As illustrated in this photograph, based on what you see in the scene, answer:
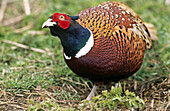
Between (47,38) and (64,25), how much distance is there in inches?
94.2

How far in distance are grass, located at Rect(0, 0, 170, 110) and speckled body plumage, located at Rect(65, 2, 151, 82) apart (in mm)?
529

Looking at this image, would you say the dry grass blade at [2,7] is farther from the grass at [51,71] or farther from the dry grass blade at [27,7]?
the dry grass blade at [27,7]

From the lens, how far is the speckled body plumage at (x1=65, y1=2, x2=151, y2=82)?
3.55 metres

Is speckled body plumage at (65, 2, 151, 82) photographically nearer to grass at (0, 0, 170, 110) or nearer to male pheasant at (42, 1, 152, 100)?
male pheasant at (42, 1, 152, 100)

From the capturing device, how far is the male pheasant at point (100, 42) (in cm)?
347

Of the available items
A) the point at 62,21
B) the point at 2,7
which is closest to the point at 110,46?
the point at 62,21

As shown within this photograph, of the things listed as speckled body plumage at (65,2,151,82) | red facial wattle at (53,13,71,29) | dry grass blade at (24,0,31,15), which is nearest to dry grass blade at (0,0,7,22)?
dry grass blade at (24,0,31,15)

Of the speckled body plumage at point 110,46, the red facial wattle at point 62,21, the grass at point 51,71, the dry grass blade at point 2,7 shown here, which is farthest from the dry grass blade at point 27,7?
the red facial wattle at point 62,21

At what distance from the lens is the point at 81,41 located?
3541mm

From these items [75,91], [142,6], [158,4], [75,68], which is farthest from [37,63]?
[158,4]

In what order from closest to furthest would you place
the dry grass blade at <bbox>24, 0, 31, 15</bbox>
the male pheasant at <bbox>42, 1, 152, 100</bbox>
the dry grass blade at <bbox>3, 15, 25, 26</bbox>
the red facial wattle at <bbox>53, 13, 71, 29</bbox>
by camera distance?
the red facial wattle at <bbox>53, 13, 71, 29</bbox>, the male pheasant at <bbox>42, 1, 152, 100</bbox>, the dry grass blade at <bbox>3, 15, 25, 26</bbox>, the dry grass blade at <bbox>24, 0, 31, 15</bbox>

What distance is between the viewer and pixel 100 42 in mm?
3586

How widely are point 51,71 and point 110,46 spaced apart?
55.2 inches

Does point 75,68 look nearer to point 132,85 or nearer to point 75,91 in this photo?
point 75,91
